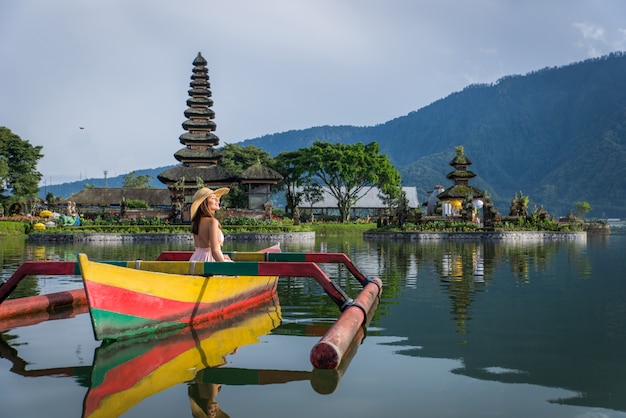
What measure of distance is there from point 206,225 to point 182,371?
3209 millimetres

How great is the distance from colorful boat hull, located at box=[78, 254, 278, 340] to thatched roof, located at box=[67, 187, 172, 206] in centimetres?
5822

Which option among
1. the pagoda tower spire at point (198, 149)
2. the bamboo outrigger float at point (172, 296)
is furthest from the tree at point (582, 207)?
the bamboo outrigger float at point (172, 296)

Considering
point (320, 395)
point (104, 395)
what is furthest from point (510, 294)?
point (104, 395)

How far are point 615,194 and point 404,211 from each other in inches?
6367

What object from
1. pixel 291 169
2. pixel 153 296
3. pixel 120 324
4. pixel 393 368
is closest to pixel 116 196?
pixel 291 169

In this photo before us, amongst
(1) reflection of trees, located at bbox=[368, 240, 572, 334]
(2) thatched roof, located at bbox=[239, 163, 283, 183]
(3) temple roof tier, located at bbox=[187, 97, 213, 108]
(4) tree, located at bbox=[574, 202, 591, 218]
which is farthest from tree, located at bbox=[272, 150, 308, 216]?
(4) tree, located at bbox=[574, 202, 591, 218]

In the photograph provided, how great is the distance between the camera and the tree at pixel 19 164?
62434 mm

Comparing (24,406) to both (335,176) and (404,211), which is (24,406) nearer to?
(404,211)

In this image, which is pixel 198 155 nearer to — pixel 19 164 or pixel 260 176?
pixel 260 176

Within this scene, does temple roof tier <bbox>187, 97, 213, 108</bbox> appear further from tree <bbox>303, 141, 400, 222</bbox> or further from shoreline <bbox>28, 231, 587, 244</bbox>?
shoreline <bbox>28, 231, 587, 244</bbox>

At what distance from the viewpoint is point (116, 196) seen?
65000 millimetres

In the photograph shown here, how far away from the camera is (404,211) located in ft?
143

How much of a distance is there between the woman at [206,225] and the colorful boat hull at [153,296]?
1.42 ft

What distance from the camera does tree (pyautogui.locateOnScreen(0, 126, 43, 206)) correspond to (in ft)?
205
